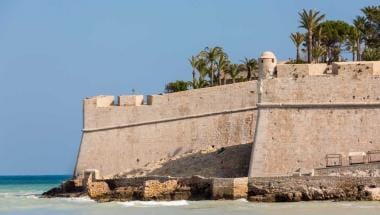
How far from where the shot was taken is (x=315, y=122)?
111 ft

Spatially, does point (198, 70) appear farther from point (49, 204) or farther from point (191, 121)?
point (49, 204)

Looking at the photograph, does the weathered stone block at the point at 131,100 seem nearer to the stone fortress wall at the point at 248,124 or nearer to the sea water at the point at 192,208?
the stone fortress wall at the point at 248,124

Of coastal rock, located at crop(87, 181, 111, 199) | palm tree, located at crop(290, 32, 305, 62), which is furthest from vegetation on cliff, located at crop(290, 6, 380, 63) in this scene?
coastal rock, located at crop(87, 181, 111, 199)

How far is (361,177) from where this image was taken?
97.7 feet

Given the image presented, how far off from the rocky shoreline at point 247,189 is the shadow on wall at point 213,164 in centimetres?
318

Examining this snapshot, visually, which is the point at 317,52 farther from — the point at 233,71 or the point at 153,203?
the point at 153,203

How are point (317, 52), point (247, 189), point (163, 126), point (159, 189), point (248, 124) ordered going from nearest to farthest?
point (247, 189) < point (159, 189) < point (248, 124) < point (163, 126) < point (317, 52)

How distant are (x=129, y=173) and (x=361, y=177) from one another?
10.9m

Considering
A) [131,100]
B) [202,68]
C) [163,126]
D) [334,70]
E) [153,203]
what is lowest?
[153,203]

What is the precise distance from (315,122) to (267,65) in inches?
93.8

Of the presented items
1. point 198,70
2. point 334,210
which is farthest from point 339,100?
point 198,70

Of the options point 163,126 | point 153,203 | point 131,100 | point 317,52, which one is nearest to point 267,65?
point 163,126

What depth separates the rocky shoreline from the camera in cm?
2975

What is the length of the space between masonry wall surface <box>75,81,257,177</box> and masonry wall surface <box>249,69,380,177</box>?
142 inches
